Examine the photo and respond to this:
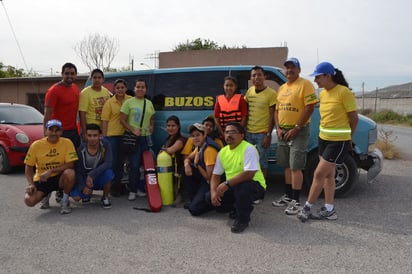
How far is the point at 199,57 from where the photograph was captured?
2330cm

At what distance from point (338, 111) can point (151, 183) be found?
Result: 103 inches

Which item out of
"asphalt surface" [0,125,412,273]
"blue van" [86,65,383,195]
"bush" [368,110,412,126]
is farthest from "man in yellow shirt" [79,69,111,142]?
"bush" [368,110,412,126]

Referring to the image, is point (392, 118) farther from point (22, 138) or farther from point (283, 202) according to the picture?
point (22, 138)

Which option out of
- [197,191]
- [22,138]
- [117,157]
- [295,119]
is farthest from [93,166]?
[22,138]

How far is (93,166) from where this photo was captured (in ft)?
15.8

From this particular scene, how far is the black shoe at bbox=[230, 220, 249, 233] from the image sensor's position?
3.84m

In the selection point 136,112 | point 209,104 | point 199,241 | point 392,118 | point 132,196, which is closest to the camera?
point 199,241

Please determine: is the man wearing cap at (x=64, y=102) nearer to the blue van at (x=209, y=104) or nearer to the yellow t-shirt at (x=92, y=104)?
the yellow t-shirt at (x=92, y=104)

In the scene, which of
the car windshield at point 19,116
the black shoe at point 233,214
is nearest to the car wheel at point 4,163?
the car windshield at point 19,116

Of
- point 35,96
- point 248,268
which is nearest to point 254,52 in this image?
point 35,96

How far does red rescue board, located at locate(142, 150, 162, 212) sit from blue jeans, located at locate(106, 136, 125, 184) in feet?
1.17

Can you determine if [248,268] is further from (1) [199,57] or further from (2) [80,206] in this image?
(1) [199,57]

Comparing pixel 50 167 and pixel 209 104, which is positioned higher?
pixel 209 104

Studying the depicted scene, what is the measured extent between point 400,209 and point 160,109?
12.2 feet
